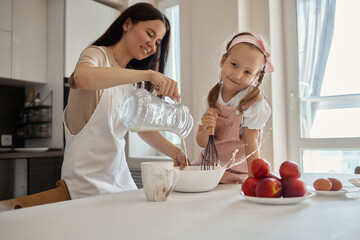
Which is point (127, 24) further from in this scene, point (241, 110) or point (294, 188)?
point (294, 188)

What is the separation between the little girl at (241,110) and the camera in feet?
3.96

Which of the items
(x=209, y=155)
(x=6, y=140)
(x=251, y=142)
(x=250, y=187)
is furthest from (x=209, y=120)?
(x=6, y=140)

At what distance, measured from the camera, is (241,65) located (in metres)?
1.24

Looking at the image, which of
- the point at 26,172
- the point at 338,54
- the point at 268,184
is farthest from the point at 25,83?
the point at 268,184

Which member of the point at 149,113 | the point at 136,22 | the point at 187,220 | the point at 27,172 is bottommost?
the point at 27,172

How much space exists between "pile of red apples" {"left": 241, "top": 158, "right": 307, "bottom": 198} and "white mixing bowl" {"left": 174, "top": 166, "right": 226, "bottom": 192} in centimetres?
13

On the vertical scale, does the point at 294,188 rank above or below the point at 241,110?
A: below

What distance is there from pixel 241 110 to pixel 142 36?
49cm

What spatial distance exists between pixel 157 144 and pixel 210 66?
1309 millimetres

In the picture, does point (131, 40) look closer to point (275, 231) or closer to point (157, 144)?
point (157, 144)

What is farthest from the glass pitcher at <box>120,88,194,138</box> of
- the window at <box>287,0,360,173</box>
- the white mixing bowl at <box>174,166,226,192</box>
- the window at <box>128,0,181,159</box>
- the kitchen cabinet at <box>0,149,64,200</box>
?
the window at <box>128,0,181,159</box>

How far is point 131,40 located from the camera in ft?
4.36

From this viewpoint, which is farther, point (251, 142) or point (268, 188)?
point (251, 142)

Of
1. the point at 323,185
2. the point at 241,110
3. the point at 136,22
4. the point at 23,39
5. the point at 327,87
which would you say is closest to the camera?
the point at 323,185
